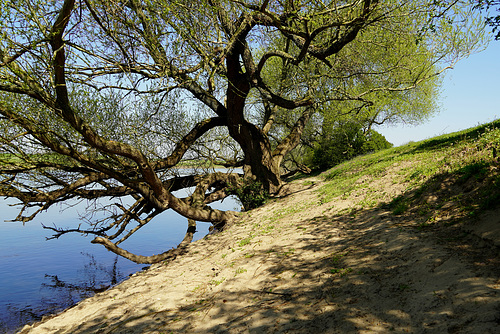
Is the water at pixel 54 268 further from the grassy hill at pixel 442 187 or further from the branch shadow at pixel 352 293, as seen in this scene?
the grassy hill at pixel 442 187

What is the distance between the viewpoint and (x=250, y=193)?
14570 mm

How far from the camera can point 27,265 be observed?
14.3m

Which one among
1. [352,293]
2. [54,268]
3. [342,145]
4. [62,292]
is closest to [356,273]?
[352,293]

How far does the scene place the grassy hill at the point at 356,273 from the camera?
13.0 feet

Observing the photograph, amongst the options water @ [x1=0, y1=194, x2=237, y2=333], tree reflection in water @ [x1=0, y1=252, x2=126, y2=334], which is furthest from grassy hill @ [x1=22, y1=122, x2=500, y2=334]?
water @ [x1=0, y1=194, x2=237, y2=333]

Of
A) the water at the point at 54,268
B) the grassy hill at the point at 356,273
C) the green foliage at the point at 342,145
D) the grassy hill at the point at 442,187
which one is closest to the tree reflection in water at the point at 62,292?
the water at the point at 54,268

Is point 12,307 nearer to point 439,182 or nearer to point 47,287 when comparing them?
point 47,287

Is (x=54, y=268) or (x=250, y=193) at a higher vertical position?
(x=250, y=193)

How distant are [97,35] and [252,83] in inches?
198

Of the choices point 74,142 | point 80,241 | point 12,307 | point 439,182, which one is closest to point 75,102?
point 74,142

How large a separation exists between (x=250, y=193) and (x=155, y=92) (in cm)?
732

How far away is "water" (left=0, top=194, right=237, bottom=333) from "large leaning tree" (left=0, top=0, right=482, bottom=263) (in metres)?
1.93

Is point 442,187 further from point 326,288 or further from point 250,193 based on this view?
point 250,193

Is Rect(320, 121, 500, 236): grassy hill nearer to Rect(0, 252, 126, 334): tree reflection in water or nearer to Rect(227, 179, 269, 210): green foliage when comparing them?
Rect(227, 179, 269, 210): green foliage
